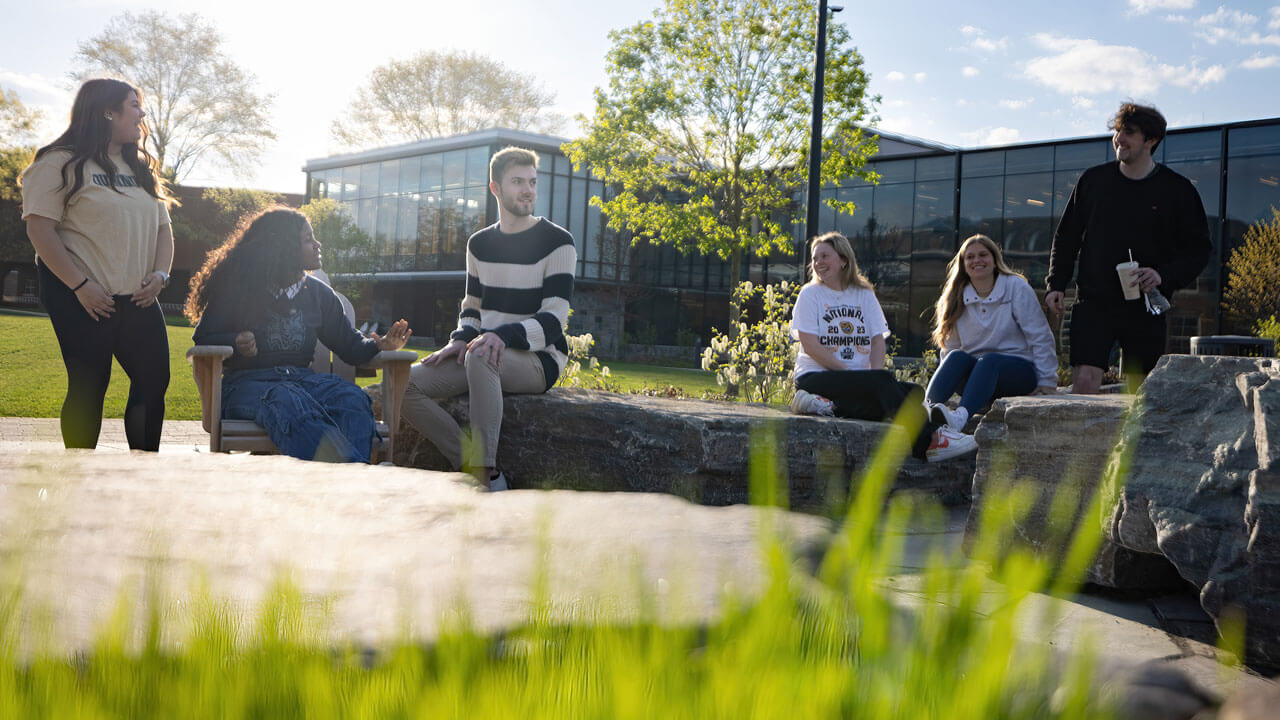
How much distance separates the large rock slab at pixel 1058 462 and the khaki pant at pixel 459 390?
2.45 meters

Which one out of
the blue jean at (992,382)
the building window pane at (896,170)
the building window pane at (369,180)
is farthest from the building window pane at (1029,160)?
the building window pane at (369,180)

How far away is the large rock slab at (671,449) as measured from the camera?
4359 mm

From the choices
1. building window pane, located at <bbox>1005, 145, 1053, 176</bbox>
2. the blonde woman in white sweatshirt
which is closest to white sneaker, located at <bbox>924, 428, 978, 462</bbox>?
the blonde woman in white sweatshirt

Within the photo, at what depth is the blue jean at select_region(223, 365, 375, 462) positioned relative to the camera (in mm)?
4336

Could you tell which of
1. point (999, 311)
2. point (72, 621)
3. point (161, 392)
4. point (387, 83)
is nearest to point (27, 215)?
point (161, 392)

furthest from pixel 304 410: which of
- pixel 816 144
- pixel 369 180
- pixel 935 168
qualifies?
pixel 369 180

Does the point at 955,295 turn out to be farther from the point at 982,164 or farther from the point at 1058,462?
the point at 982,164

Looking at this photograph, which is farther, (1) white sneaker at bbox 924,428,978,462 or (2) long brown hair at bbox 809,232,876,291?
(2) long brown hair at bbox 809,232,876,291

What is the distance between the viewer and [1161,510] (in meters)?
2.21

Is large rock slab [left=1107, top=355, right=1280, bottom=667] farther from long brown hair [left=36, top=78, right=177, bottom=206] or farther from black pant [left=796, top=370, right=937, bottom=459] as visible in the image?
long brown hair [left=36, top=78, right=177, bottom=206]

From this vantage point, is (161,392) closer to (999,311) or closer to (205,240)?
(999,311)

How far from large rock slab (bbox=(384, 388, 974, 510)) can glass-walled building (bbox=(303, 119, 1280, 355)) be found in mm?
→ 22178

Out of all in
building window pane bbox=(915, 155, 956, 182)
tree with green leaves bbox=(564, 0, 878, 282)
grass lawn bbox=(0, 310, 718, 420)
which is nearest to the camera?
grass lawn bbox=(0, 310, 718, 420)

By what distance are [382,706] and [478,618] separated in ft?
0.57
